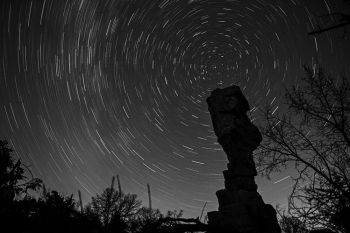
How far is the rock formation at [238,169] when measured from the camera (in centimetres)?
752

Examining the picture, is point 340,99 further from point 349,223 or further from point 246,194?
point 349,223

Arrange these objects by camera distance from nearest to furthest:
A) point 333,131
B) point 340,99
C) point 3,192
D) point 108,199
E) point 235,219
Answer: point 3,192 → point 235,219 → point 333,131 → point 340,99 → point 108,199

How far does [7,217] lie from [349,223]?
12.3 feet

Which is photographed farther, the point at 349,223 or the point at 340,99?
the point at 340,99

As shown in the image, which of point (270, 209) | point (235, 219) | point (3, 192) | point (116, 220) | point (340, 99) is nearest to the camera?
point (116, 220)

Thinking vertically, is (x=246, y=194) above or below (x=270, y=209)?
above

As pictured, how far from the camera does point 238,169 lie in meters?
9.23

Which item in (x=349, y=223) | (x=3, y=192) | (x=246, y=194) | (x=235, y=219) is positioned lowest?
(x=3, y=192)

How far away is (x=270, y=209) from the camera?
798 centimetres

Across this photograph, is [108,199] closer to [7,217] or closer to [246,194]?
[246,194]

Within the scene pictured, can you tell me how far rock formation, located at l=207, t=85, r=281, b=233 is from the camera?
7523 millimetres

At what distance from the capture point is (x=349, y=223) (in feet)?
10.00

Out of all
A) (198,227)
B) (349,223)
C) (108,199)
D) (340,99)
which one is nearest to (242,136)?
(340,99)

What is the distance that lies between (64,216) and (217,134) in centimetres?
937
